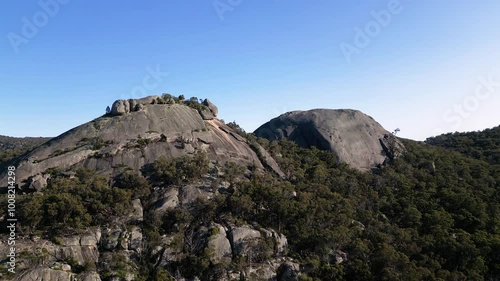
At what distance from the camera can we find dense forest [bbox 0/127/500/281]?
4338 centimetres

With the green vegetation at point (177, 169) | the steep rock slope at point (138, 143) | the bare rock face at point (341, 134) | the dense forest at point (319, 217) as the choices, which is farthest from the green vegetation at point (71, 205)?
the bare rock face at point (341, 134)

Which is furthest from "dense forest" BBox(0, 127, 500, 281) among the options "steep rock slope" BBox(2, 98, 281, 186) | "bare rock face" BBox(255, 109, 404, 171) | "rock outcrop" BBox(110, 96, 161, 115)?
"rock outcrop" BBox(110, 96, 161, 115)

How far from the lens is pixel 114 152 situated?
56.0 m

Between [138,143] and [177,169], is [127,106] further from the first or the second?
[177,169]

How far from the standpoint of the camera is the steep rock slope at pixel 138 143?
54031 millimetres

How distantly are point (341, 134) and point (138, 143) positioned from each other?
49.1m

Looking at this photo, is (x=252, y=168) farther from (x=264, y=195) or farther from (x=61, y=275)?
(x=61, y=275)

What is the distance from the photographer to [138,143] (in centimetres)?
5847

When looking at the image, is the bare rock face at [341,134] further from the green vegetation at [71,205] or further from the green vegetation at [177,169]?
the green vegetation at [71,205]

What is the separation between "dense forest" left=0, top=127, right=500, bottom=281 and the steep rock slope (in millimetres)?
3211

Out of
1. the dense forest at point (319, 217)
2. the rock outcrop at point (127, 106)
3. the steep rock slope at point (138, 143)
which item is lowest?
the dense forest at point (319, 217)

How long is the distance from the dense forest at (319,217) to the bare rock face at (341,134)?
1245cm

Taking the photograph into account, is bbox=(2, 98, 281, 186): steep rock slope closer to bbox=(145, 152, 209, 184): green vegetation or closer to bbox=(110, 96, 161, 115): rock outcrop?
bbox=(110, 96, 161, 115): rock outcrop

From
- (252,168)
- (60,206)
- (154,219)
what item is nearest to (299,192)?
(252,168)
